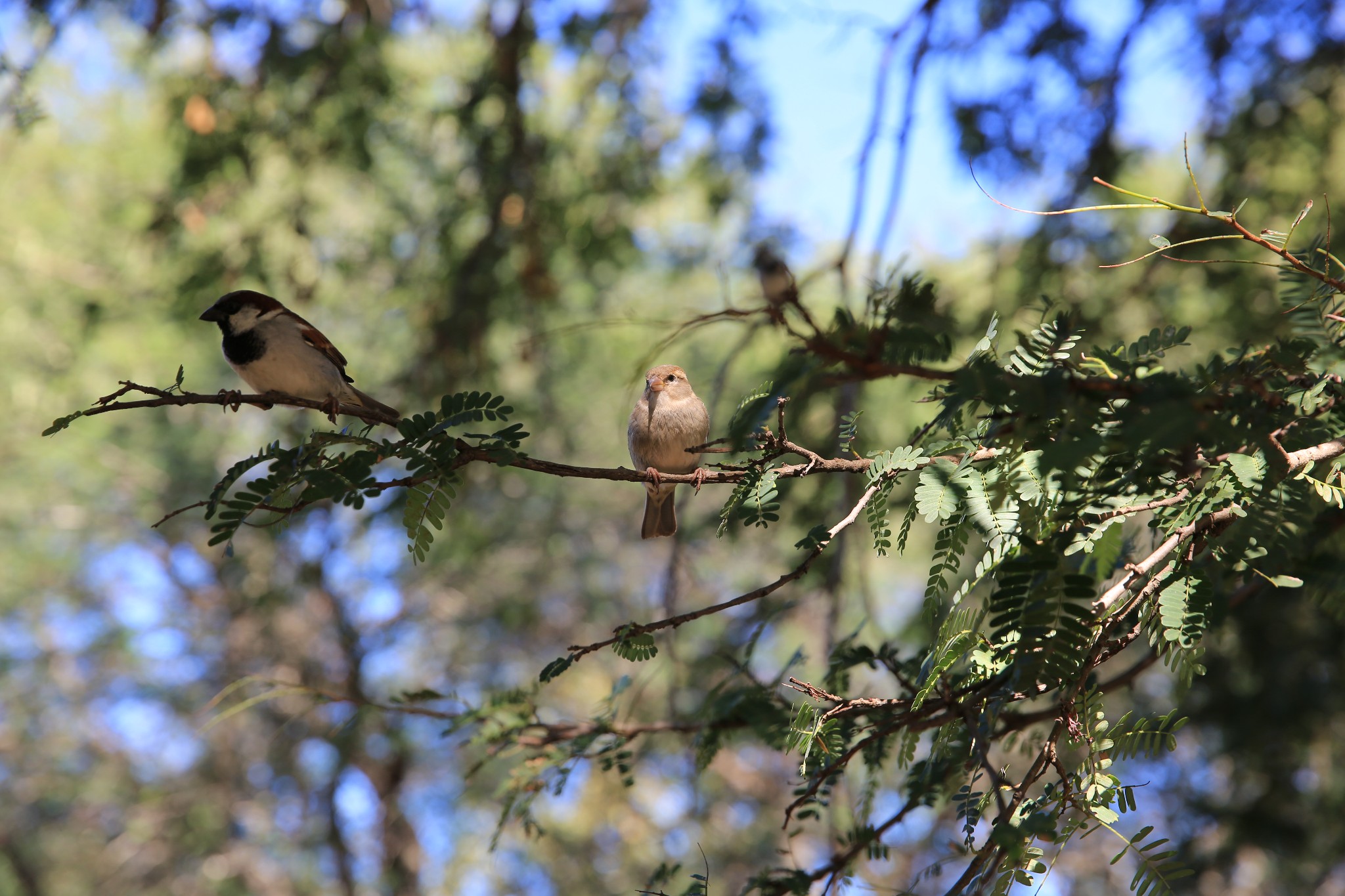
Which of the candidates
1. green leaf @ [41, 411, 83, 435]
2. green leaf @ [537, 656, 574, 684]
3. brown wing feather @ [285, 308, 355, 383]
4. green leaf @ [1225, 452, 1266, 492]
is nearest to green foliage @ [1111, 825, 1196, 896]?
green leaf @ [1225, 452, 1266, 492]

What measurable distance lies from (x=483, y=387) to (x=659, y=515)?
10.6 feet

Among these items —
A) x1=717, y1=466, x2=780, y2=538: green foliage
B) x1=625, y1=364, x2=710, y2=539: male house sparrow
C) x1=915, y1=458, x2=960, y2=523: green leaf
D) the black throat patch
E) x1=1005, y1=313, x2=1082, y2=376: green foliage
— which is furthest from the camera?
x1=625, y1=364, x2=710, y2=539: male house sparrow

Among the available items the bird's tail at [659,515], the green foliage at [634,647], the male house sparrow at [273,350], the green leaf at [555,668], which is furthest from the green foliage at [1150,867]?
the male house sparrow at [273,350]

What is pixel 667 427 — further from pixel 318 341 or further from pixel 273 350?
pixel 273 350

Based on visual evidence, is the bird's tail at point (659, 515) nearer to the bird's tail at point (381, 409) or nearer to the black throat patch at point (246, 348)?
the bird's tail at point (381, 409)

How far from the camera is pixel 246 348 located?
4004 millimetres

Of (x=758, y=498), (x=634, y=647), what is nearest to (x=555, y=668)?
(x=634, y=647)

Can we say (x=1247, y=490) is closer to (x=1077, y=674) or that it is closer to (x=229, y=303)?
(x=1077, y=674)

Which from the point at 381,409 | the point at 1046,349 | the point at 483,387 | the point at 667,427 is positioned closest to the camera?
the point at 1046,349

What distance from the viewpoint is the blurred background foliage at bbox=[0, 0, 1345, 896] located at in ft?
19.6

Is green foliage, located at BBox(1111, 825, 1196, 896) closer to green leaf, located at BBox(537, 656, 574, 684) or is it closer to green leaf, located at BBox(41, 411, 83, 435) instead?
green leaf, located at BBox(537, 656, 574, 684)

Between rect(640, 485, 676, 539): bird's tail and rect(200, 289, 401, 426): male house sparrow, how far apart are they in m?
1.16

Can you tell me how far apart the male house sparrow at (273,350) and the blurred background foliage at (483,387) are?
2.79ft

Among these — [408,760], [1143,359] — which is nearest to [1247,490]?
[1143,359]
